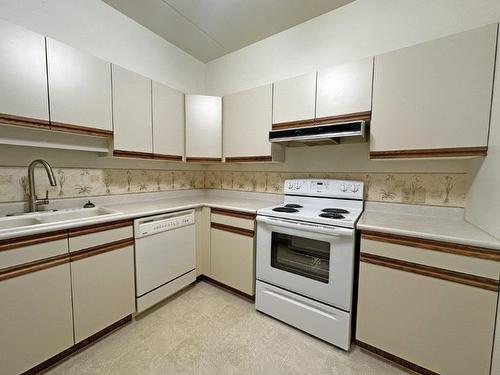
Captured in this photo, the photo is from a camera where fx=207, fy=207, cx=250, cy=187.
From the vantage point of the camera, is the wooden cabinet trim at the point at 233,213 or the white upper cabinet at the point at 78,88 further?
the wooden cabinet trim at the point at 233,213

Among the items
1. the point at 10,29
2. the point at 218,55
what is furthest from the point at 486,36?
the point at 10,29

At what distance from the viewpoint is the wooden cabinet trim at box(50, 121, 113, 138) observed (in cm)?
146

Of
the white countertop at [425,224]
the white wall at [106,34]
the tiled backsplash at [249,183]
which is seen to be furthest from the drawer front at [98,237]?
the white countertop at [425,224]

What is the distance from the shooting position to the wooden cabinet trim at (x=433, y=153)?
1.26 m

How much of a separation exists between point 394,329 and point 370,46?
2162 millimetres

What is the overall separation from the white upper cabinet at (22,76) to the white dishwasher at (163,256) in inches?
38.5

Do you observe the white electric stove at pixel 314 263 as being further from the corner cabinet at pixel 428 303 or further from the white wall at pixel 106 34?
the white wall at pixel 106 34

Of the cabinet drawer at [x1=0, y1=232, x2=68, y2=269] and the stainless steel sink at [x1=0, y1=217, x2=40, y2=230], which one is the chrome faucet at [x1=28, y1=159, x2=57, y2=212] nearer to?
the stainless steel sink at [x1=0, y1=217, x2=40, y2=230]

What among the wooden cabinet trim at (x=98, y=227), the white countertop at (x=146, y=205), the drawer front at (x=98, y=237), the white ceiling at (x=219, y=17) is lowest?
the drawer front at (x=98, y=237)

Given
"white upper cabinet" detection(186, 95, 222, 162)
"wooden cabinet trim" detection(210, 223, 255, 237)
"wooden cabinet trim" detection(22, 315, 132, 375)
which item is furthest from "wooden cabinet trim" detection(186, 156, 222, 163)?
"wooden cabinet trim" detection(22, 315, 132, 375)

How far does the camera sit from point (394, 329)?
1.30m

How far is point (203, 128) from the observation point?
2.42 m

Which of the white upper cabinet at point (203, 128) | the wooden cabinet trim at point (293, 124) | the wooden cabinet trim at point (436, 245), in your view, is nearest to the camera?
the wooden cabinet trim at point (436, 245)

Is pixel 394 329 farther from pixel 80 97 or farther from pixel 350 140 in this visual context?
pixel 80 97
